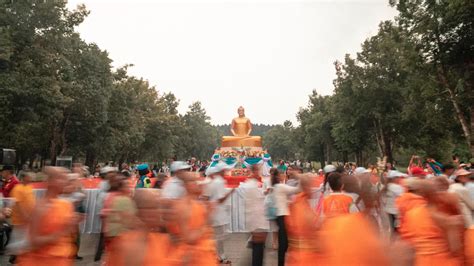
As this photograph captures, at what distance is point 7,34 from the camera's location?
21.3 m

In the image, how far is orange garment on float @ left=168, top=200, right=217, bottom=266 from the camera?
12.8ft

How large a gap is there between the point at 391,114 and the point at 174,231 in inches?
1464

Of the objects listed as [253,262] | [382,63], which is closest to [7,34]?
[253,262]

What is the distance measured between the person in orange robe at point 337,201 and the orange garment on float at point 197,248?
1.30 meters

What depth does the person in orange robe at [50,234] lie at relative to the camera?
13.3 ft

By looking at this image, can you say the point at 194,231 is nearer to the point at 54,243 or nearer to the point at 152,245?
the point at 152,245

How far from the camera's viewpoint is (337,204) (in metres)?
4.14

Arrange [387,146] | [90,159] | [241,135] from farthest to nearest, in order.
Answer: [90,159]
[387,146]
[241,135]

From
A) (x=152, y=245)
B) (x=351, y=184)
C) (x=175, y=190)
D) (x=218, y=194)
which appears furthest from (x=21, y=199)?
(x=351, y=184)

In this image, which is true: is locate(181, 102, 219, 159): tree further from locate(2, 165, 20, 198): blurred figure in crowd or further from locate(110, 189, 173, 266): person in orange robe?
locate(110, 189, 173, 266): person in orange robe

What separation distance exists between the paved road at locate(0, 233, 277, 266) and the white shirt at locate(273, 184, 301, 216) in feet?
3.35

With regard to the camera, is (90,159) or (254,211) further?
(90,159)

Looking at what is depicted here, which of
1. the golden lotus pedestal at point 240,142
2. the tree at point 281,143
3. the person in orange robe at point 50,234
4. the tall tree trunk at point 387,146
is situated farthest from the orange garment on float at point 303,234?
the tree at point 281,143

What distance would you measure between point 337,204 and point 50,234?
2.87m
